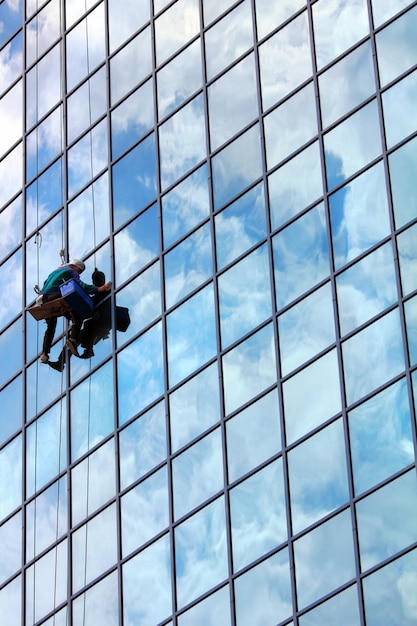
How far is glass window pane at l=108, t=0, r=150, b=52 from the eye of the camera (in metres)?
50.6

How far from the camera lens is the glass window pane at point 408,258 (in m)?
41.7

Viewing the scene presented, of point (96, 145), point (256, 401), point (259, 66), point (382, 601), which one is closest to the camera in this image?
point (382, 601)

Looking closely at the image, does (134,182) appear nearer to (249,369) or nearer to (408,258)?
(249,369)

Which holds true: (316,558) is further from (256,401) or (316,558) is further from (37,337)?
(37,337)

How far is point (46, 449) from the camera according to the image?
48.3 meters

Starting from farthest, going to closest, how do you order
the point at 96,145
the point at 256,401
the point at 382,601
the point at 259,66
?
the point at 96,145 < the point at 259,66 < the point at 256,401 < the point at 382,601

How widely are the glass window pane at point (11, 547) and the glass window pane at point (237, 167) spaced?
844 centimetres

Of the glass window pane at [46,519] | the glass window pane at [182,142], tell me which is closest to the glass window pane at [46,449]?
the glass window pane at [46,519]

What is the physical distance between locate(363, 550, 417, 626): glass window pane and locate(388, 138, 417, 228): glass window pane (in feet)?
22.3

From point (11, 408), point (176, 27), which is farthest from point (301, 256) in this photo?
point (11, 408)

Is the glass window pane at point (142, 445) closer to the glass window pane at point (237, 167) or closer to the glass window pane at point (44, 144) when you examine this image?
the glass window pane at point (237, 167)

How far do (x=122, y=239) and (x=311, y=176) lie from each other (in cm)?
539

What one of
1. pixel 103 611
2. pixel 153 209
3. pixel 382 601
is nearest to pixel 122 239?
pixel 153 209

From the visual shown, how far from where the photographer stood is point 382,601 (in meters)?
39.7
